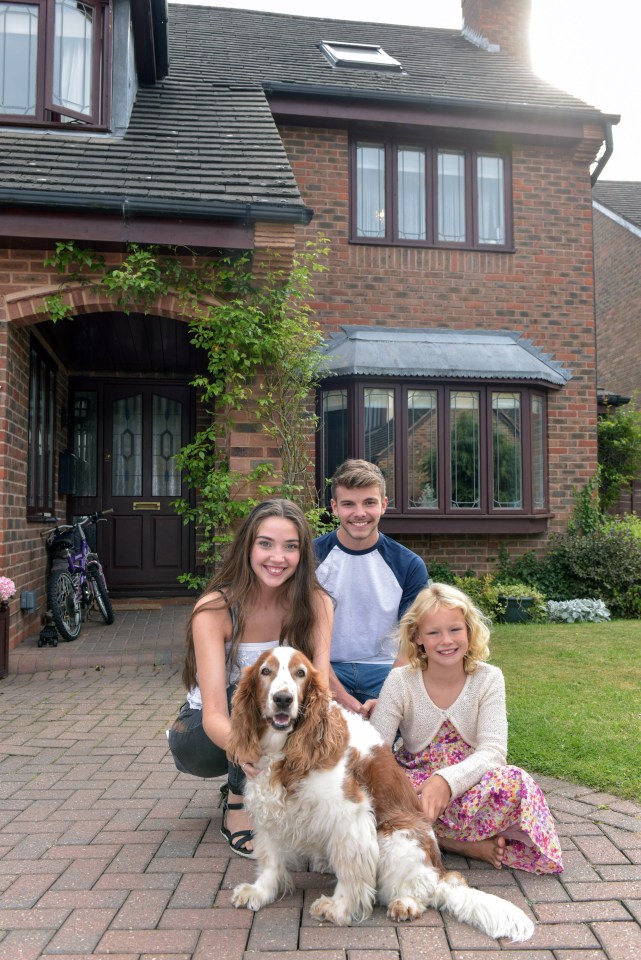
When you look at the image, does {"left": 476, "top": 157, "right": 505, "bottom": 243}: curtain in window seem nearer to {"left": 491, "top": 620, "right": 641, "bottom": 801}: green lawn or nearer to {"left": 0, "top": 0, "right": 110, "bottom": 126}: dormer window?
{"left": 0, "top": 0, "right": 110, "bottom": 126}: dormer window

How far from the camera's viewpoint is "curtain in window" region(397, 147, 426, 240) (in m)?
10.0

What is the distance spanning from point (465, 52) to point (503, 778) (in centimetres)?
1262

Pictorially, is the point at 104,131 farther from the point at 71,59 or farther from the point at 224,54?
the point at 224,54

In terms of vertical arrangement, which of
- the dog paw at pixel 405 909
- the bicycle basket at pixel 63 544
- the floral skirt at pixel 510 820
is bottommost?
the dog paw at pixel 405 909

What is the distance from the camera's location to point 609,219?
1639 cm

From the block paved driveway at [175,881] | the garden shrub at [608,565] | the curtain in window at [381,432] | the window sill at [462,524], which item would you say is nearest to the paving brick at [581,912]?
the block paved driveway at [175,881]

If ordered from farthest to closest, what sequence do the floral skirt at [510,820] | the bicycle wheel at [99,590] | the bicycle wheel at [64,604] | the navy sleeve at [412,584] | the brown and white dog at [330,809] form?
1. the bicycle wheel at [99,590]
2. the bicycle wheel at [64,604]
3. the navy sleeve at [412,584]
4. the floral skirt at [510,820]
5. the brown and white dog at [330,809]

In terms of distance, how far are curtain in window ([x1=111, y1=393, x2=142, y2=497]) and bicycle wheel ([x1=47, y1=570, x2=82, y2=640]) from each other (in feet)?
8.23

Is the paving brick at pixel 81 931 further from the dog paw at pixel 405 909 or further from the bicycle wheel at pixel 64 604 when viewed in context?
the bicycle wheel at pixel 64 604

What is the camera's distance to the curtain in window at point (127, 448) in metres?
9.65

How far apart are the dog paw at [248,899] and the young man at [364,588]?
1090 mm

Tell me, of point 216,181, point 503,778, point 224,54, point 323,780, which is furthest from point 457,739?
point 224,54

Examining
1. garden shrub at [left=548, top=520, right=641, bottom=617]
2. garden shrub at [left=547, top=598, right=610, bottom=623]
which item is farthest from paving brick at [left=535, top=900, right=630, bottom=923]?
garden shrub at [left=548, top=520, right=641, bottom=617]

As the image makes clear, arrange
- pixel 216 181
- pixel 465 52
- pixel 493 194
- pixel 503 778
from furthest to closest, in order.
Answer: pixel 465 52 < pixel 493 194 < pixel 216 181 < pixel 503 778
